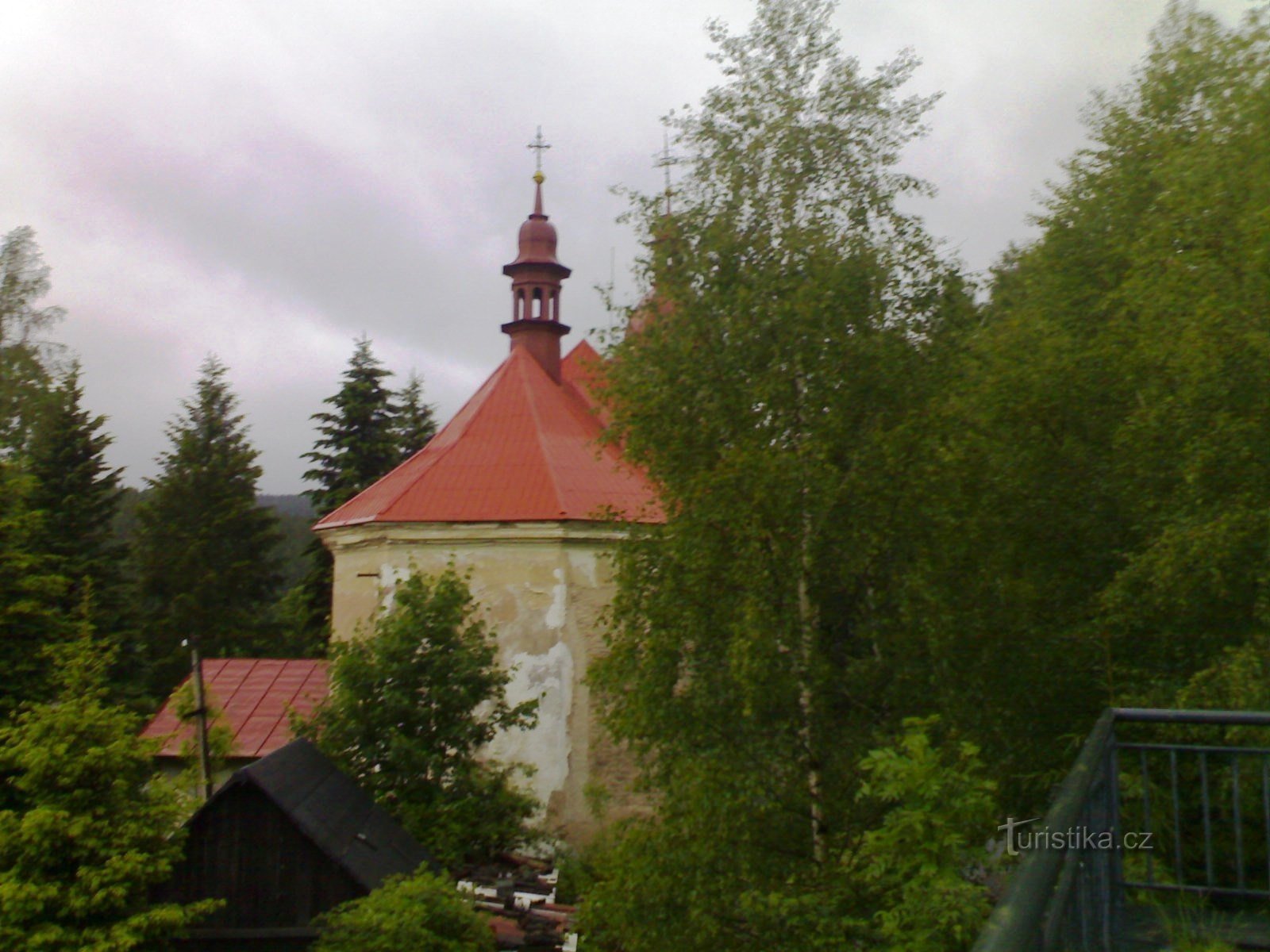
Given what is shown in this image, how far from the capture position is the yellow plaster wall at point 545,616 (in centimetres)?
1809

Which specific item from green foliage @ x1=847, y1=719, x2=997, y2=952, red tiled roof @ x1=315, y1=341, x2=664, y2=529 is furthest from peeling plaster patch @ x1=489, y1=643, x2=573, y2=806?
green foliage @ x1=847, y1=719, x2=997, y2=952

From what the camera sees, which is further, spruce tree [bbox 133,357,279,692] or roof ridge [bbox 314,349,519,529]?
spruce tree [bbox 133,357,279,692]

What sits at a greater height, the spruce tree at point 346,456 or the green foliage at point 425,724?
the spruce tree at point 346,456

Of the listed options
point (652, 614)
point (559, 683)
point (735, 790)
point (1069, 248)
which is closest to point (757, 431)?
point (652, 614)

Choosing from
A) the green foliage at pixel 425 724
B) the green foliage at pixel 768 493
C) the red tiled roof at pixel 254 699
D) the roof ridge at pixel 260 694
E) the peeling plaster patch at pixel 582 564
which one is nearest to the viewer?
the green foliage at pixel 768 493

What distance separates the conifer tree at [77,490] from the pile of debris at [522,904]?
14318 millimetres

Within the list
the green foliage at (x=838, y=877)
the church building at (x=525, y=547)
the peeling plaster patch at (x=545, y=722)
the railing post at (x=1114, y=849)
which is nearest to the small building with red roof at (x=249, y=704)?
the church building at (x=525, y=547)

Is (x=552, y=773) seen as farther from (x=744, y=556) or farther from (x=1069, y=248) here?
(x=1069, y=248)

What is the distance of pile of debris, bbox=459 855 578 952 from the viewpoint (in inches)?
565

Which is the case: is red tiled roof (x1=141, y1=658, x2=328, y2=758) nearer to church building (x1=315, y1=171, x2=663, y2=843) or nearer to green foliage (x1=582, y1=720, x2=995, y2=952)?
church building (x1=315, y1=171, x2=663, y2=843)

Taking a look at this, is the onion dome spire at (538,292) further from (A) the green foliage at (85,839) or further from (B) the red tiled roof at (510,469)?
(A) the green foliage at (85,839)

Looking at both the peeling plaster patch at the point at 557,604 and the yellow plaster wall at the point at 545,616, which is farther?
the peeling plaster patch at the point at 557,604

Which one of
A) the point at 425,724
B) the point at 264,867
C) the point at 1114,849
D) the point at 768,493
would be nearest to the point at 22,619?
the point at 425,724

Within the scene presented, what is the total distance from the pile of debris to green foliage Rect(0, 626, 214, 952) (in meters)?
3.28
